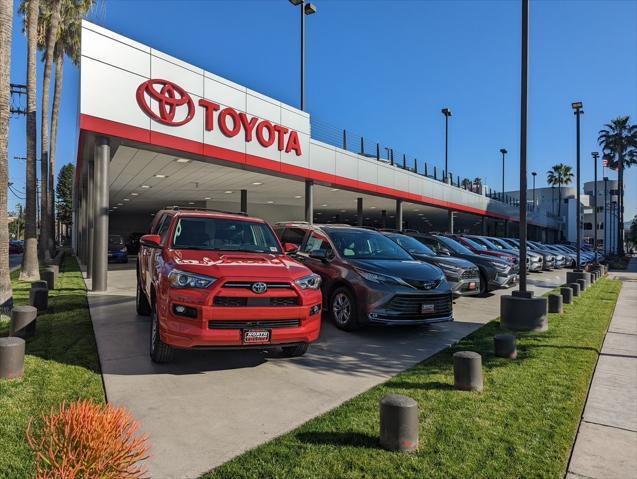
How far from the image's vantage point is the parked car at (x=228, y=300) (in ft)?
15.2

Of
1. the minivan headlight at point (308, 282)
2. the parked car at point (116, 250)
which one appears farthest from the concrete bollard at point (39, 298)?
the parked car at point (116, 250)

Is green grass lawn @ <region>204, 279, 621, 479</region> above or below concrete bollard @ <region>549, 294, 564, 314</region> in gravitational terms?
below

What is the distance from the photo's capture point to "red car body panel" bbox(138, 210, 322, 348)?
182 inches

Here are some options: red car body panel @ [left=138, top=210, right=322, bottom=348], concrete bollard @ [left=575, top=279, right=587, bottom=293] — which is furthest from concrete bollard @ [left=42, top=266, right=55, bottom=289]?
concrete bollard @ [left=575, top=279, right=587, bottom=293]

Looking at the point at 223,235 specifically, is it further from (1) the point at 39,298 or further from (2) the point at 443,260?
(2) the point at 443,260

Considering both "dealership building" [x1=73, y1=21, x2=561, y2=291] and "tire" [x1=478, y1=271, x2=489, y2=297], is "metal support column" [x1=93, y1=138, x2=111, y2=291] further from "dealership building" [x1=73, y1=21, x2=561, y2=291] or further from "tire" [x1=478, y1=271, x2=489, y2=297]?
"tire" [x1=478, y1=271, x2=489, y2=297]

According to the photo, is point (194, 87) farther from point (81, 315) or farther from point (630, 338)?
point (630, 338)

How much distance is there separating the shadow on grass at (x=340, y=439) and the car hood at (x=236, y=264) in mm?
1856

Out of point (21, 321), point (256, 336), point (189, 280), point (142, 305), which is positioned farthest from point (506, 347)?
point (21, 321)

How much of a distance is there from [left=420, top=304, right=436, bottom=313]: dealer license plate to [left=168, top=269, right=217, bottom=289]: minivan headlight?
137 inches

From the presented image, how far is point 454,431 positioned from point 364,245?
16.1ft

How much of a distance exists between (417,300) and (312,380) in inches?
99.5

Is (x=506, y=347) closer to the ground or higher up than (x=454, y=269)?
closer to the ground

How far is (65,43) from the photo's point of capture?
88.0 feet
